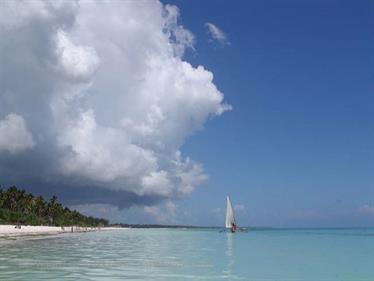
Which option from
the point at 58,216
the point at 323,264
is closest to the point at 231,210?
the point at 323,264

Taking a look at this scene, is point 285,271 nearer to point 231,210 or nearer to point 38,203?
point 231,210

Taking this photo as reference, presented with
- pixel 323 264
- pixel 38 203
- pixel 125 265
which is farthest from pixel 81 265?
pixel 38 203

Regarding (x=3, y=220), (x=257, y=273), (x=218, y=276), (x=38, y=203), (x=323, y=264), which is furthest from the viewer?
(x=38, y=203)

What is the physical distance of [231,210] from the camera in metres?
111

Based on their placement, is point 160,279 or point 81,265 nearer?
point 160,279

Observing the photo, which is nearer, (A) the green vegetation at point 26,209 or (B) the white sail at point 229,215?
(B) the white sail at point 229,215

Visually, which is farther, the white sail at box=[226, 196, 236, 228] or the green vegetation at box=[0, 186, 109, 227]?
the green vegetation at box=[0, 186, 109, 227]

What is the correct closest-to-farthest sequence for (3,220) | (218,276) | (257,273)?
(218,276), (257,273), (3,220)

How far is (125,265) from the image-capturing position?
109 ft

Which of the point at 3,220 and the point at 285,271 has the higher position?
the point at 3,220

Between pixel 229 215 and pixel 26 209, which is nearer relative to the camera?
pixel 229 215

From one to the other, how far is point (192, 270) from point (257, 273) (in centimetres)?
407

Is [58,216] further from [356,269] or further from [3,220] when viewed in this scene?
[356,269]

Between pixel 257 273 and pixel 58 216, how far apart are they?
16595 cm
